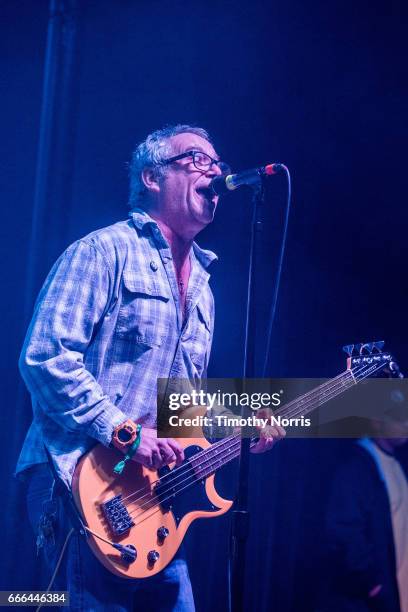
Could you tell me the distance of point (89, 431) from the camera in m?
1.73

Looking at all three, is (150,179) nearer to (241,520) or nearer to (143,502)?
(143,502)

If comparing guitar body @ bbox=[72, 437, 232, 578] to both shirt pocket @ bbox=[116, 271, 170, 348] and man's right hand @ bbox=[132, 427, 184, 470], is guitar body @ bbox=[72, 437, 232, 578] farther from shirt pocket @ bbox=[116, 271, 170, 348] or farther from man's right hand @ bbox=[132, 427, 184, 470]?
shirt pocket @ bbox=[116, 271, 170, 348]

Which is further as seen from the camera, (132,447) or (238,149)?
(238,149)

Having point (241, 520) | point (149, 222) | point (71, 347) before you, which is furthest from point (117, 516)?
point (149, 222)

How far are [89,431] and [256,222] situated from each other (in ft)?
2.44

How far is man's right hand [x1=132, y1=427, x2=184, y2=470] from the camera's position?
5.76 feet

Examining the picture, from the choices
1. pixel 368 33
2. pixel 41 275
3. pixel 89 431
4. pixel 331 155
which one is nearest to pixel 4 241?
pixel 41 275

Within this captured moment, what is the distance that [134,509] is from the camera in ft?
5.75

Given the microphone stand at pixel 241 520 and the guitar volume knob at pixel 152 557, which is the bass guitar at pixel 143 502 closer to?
the guitar volume knob at pixel 152 557

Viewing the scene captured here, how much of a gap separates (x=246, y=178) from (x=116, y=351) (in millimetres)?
650

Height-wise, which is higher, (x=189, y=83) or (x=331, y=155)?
(x=189, y=83)

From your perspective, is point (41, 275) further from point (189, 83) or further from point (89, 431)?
point (189, 83)

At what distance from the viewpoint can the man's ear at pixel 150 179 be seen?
2.42 m

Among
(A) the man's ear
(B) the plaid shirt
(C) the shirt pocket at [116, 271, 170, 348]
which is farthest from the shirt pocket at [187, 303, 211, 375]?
(A) the man's ear
